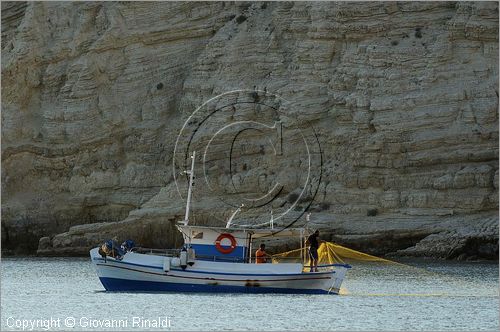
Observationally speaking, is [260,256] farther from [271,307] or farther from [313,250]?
[271,307]

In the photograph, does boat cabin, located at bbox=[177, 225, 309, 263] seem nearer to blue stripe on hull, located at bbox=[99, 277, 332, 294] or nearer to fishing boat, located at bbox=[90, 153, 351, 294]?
fishing boat, located at bbox=[90, 153, 351, 294]

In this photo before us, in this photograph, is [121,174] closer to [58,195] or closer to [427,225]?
[58,195]

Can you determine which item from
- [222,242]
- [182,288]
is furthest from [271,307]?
[182,288]

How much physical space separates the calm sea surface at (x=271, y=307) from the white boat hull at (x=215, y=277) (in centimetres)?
36

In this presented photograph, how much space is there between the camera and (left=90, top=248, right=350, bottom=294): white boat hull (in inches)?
1581

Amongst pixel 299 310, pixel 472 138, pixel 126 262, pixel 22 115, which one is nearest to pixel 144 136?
pixel 22 115

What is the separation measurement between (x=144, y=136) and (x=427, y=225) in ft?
55.2

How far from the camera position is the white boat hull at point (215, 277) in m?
40.2

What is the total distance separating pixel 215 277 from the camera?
40.2 meters

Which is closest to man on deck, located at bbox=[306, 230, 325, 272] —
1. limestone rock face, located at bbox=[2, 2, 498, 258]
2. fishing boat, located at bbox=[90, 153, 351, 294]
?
fishing boat, located at bbox=[90, 153, 351, 294]

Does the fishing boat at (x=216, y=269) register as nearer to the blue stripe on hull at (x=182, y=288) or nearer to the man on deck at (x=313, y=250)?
the blue stripe on hull at (x=182, y=288)

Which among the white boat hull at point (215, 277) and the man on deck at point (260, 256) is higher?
the man on deck at point (260, 256)

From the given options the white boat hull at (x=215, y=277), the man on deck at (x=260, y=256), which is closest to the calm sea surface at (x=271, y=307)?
the white boat hull at (x=215, y=277)

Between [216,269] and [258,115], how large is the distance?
28.2 metres
